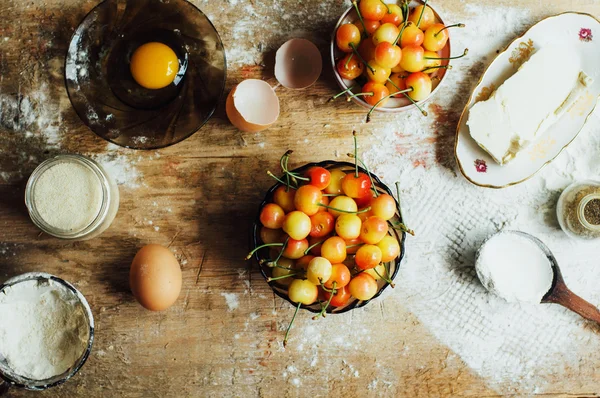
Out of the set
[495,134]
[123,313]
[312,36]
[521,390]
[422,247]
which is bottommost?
[521,390]

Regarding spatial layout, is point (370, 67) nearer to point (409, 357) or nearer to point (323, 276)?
point (323, 276)

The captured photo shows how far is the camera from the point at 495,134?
1.14 meters

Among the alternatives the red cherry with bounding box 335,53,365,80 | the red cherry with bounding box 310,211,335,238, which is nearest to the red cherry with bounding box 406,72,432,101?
the red cherry with bounding box 335,53,365,80

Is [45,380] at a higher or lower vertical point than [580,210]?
lower

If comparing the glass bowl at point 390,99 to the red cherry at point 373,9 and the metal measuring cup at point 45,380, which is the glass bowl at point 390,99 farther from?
the metal measuring cup at point 45,380

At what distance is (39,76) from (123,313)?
21.9 inches

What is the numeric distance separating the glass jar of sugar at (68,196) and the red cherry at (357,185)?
1.61 ft

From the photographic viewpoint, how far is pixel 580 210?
45.5 inches

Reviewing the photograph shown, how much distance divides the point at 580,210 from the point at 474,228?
8.7 inches

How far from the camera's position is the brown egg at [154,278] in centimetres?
107

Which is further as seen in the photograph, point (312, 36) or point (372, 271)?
point (312, 36)

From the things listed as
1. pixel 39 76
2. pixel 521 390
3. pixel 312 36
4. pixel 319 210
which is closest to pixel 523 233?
pixel 521 390

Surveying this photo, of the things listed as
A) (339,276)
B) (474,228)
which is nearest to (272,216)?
(339,276)

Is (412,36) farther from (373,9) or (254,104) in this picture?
(254,104)
